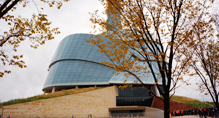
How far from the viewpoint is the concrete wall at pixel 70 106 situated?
20.9m

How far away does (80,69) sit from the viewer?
4325cm

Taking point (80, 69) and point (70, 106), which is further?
point (80, 69)

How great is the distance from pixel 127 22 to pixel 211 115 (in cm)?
2338

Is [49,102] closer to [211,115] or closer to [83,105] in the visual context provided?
[83,105]

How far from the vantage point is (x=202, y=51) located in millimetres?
15719

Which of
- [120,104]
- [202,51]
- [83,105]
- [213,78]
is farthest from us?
[120,104]

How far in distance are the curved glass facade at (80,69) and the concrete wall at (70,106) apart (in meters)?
6.19

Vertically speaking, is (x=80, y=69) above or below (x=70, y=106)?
above

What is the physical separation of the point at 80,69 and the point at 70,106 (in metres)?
17.6

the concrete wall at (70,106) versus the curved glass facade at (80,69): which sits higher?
the curved glass facade at (80,69)

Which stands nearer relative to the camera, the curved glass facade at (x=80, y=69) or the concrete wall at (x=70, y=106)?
the concrete wall at (x=70, y=106)

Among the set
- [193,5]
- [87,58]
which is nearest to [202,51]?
[193,5]

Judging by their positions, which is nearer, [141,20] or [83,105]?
[141,20]

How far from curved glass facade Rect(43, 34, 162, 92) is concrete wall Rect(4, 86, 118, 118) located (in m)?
6.19
